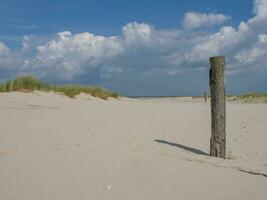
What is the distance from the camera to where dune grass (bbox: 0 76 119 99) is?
21.8 meters

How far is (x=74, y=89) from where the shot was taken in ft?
86.3

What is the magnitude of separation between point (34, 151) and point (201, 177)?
127 inches

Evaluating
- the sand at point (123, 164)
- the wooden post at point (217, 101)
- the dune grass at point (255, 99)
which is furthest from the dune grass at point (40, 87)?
the wooden post at point (217, 101)

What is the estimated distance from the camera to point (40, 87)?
23.5 metres

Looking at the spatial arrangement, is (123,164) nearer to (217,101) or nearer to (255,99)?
(217,101)

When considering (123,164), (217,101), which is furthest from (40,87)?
(123,164)

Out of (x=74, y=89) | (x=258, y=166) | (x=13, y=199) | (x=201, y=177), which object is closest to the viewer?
(x=13, y=199)

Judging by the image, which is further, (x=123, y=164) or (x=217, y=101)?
(x=217, y=101)

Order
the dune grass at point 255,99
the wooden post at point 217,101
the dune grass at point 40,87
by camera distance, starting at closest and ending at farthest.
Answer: the wooden post at point 217,101 < the dune grass at point 40,87 < the dune grass at point 255,99

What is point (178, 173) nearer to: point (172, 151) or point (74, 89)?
point (172, 151)

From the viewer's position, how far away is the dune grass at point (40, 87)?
2184 cm

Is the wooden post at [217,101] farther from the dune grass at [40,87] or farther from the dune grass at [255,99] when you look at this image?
the dune grass at [255,99]

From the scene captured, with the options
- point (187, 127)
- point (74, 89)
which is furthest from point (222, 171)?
point (74, 89)

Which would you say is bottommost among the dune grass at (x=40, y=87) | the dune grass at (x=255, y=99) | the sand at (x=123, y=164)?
the sand at (x=123, y=164)
